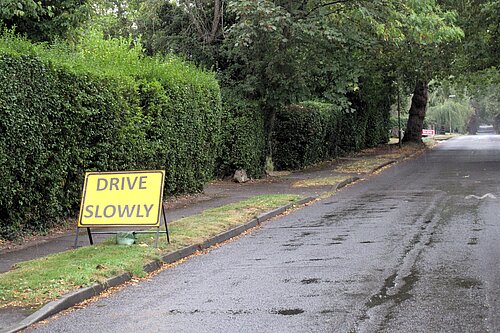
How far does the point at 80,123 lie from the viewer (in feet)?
42.8

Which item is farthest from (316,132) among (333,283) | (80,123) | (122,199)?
(333,283)

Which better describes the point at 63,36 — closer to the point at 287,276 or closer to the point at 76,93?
the point at 76,93

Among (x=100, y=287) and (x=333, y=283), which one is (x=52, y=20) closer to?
(x=100, y=287)

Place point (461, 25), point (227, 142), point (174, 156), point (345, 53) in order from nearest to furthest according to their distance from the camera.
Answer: point (174, 156), point (227, 142), point (345, 53), point (461, 25)

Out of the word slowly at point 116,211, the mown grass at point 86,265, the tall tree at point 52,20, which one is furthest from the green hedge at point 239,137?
the word slowly at point 116,211

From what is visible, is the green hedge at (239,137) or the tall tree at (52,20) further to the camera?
the green hedge at (239,137)

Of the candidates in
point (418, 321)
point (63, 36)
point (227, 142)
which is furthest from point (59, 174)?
Answer: point (227, 142)

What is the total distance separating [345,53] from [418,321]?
64.7 feet

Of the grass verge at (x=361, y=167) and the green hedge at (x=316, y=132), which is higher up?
the green hedge at (x=316, y=132)

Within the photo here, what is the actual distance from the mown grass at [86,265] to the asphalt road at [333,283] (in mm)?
454

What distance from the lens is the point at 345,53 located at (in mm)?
25000

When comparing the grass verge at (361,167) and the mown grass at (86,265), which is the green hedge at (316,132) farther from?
the mown grass at (86,265)

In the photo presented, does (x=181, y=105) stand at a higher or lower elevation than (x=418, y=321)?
higher

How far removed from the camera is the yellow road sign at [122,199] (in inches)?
415
